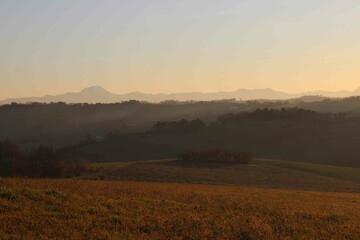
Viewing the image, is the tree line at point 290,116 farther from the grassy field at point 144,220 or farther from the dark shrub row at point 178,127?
the grassy field at point 144,220

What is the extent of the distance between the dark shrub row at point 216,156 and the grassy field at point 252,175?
508 cm

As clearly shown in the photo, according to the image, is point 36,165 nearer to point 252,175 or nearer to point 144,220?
point 252,175

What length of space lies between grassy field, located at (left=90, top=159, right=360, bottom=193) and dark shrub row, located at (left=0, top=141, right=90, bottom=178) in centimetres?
417

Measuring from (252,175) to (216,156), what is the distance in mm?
19840

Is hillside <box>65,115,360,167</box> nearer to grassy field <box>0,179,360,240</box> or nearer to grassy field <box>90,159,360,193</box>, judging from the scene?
grassy field <box>90,159,360,193</box>

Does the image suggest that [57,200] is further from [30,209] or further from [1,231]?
[1,231]

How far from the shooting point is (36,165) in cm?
6069

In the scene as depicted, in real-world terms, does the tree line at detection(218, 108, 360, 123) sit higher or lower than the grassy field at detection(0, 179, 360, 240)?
higher

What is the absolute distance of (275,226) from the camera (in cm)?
1766

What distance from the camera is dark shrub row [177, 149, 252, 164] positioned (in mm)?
81875

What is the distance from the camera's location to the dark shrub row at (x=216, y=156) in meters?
81.9

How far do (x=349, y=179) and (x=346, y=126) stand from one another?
A: 7075cm

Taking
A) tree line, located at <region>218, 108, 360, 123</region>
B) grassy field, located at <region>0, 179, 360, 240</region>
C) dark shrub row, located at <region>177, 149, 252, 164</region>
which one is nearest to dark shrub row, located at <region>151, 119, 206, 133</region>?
tree line, located at <region>218, 108, 360, 123</region>

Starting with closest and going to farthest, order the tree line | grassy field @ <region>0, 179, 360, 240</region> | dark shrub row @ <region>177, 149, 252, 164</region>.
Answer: grassy field @ <region>0, 179, 360, 240</region>, dark shrub row @ <region>177, 149, 252, 164</region>, the tree line
